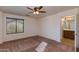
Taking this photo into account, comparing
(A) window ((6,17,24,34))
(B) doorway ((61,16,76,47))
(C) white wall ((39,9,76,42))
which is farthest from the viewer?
(B) doorway ((61,16,76,47))

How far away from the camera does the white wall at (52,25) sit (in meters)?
4.12

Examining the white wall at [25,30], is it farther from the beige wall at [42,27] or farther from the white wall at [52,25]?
the white wall at [52,25]

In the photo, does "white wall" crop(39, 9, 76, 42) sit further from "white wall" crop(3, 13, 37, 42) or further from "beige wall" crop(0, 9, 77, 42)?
"white wall" crop(3, 13, 37, 42)

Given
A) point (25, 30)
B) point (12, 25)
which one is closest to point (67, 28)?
point (25, 30)

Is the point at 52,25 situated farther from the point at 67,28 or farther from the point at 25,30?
the point at 67,28

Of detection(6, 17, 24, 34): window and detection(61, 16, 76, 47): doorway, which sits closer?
detection(6, 17, 24, 34): window

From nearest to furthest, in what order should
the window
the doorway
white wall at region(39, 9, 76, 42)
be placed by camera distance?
the window, white wall at region(39, 9, 76, 42), the doorway

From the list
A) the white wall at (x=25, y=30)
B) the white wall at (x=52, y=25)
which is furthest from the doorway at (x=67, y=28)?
the white wall at (x=25, y=30)

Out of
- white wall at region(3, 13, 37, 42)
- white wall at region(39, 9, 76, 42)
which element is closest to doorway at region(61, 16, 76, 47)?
white wall at region(39, 9, 76, 42)

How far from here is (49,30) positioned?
5133mm

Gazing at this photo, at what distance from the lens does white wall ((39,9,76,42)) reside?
4.12 m

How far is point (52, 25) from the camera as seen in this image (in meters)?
4.80
